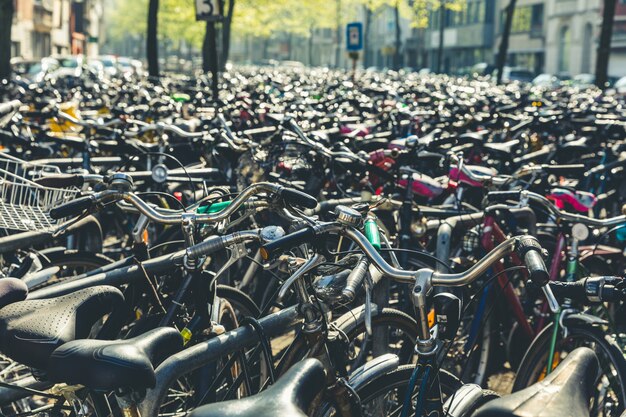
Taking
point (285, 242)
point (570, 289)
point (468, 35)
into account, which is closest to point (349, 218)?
point (285, 242)

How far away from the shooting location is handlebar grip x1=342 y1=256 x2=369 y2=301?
2.50 m

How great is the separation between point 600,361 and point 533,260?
1.21 m

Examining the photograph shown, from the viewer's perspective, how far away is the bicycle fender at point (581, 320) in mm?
3494

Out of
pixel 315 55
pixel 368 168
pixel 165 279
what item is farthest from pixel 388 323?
pixel 315 55

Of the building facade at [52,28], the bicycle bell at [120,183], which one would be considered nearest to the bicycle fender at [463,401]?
the bicycle bell at [120,183]

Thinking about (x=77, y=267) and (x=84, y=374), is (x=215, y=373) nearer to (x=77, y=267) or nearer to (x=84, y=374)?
(x=84, y=374)

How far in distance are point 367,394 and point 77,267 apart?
2143mm

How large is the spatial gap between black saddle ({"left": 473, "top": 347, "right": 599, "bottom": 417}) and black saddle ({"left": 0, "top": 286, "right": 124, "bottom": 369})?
1.18 meters

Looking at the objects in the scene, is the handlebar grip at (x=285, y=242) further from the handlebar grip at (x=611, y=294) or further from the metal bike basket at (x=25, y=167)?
the metal bike basket at (x=25, y=167)

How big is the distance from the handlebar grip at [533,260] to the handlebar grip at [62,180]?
2.10 metres

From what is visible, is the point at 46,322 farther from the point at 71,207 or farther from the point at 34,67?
the point at 34,67

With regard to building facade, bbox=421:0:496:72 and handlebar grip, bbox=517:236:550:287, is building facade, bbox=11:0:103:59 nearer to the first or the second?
building facade, bbox=421:0:496:72

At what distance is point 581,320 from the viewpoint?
354cm

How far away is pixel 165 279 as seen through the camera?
3717mm
